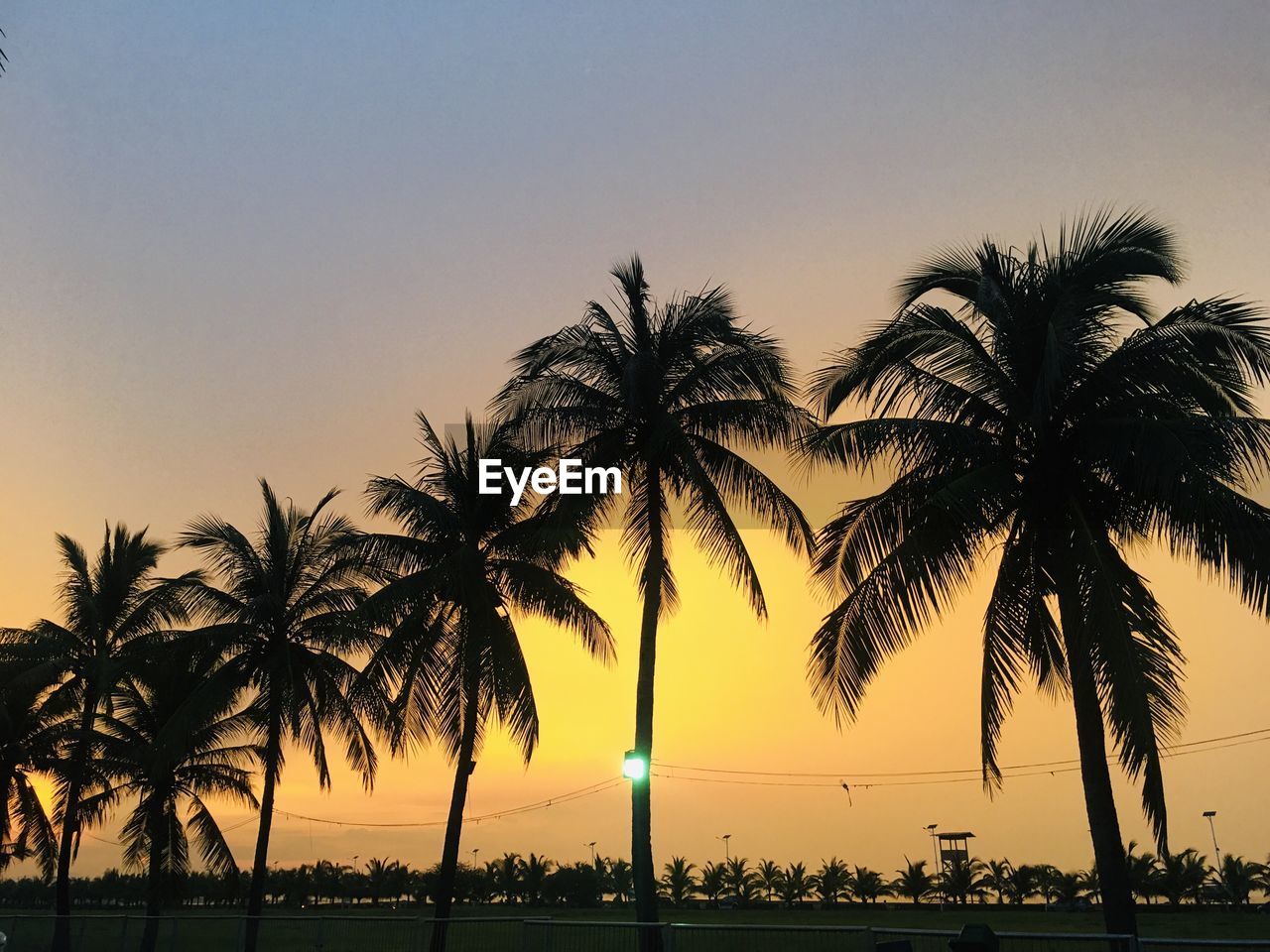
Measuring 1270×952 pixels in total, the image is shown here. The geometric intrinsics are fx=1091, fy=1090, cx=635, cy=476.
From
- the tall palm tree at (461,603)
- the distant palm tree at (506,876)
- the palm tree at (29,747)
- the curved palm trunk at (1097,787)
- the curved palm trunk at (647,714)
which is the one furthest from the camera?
the distant palm tree at (506,876)

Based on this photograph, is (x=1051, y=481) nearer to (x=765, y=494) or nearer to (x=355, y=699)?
(x=765, y=494)

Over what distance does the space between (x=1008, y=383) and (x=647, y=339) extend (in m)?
8.88

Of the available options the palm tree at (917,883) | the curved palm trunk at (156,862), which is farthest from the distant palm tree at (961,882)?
the curved palm trunk at (156,862)

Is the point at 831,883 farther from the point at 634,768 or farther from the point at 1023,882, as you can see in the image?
the point at 634,768

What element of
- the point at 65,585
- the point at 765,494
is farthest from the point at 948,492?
the point at 65,585

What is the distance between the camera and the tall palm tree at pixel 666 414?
75.9 feet

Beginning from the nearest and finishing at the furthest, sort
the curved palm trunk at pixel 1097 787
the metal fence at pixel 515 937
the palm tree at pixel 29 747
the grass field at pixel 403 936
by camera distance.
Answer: the metal fence at pixel 515 937, the grass field at pixel 403 936, the curved palm trunk at pixel 1097 787, the palm tree at pixel 29 747

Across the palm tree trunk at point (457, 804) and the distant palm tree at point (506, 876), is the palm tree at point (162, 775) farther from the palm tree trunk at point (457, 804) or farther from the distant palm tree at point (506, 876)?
the distant palm tree at point (506, 876)

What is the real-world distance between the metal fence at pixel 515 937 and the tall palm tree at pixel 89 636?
416 inches

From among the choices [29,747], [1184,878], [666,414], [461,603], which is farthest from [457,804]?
[1184,878]

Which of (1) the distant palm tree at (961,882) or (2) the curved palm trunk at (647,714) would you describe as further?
(1) the distant palm tree at (961,882)

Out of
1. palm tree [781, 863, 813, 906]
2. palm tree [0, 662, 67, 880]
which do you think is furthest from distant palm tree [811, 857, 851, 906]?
palm tree [0, 662, 67, 880]

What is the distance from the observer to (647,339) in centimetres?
2423

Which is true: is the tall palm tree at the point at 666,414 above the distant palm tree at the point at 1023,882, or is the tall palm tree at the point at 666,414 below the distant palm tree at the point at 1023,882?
above
